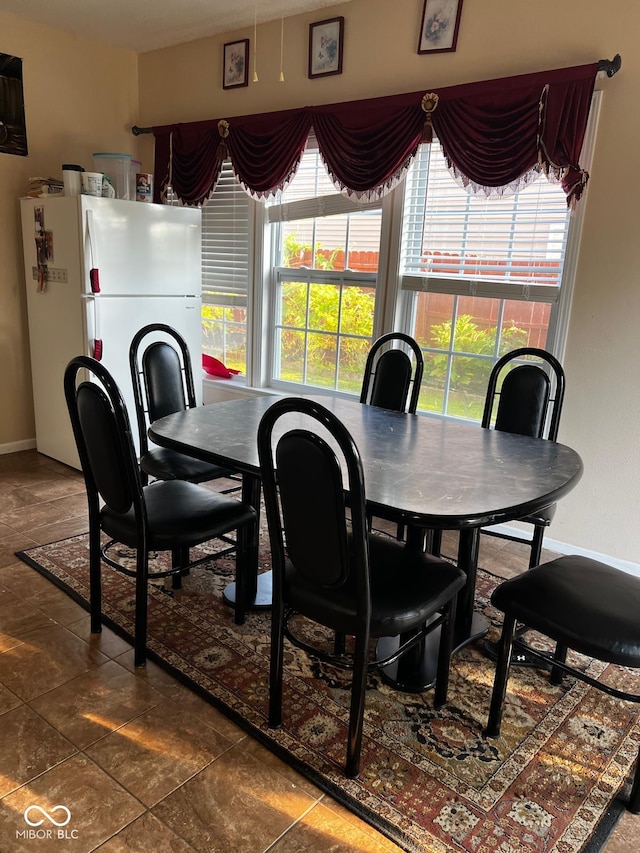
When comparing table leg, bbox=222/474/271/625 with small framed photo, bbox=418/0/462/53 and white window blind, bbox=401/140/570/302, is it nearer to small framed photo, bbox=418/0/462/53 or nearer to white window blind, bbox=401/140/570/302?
white window blind, bbox=401/140/570/302

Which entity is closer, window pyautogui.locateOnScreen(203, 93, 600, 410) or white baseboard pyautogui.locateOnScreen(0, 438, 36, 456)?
window pyautogui.locateOnScreen(203, 93, 600, 410)

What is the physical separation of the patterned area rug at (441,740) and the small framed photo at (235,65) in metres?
3.15

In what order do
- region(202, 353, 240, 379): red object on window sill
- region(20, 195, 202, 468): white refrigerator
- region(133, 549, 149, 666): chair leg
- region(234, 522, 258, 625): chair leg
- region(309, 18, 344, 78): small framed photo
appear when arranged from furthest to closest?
1. region(202, 353, 240, 379): red object on window sill
2. region(20, 195, 202, 468): white refrigerator
3. region(309, 18, 344, 78): small framed photo
4. region(234, 522, 258, 625): chair leg
5. region(133, 549, 149, 666): chair leg

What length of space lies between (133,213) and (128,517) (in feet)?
7.44

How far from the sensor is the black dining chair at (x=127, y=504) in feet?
6.24

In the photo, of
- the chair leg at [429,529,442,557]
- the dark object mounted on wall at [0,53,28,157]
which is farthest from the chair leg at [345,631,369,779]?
the dark object mounted on wall at [0,53,28,157]

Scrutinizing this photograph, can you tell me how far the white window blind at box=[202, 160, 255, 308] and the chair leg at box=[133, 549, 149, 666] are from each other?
2585mm

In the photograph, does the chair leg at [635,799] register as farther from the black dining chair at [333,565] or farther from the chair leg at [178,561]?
the chair leg at [178,561]

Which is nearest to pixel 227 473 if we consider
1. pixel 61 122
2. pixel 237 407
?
pixel 237 407

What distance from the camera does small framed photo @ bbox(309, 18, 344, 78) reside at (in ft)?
11.1

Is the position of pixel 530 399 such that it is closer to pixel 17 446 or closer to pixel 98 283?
pixel 98 283

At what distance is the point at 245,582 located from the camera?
91.4 inches
